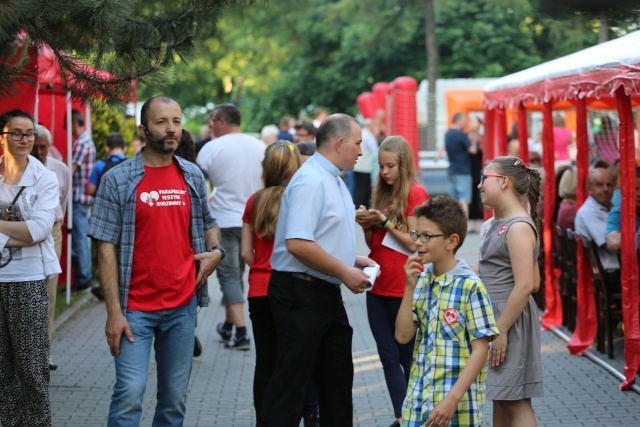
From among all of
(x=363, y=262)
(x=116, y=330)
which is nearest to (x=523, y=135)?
(x=363, y=262)

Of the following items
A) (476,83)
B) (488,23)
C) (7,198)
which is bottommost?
(7,198)

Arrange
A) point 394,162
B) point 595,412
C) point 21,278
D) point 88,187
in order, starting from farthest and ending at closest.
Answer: point 88,187, point 595,412, point 394,162, point 21,278

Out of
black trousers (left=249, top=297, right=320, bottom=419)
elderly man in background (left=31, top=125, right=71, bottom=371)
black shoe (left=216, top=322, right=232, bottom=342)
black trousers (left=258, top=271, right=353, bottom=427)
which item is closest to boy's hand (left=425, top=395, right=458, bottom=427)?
black trousers (left=258, top=271, right=353, bottom=427)

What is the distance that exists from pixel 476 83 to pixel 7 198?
→ 2625cm

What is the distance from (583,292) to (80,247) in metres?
5.91

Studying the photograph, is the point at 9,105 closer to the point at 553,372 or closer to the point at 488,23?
the point at 553,372

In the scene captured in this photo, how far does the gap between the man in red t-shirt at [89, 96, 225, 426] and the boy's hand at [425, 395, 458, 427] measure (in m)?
1.48

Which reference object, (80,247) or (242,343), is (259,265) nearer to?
(242,343)

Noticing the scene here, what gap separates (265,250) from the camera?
6086 mm

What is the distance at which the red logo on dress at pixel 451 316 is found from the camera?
400 centimetres

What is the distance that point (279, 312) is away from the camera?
15.9 feet

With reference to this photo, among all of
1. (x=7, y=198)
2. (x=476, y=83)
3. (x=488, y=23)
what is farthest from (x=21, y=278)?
(x=488, y=23)

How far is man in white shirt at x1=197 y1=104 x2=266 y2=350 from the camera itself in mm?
9000

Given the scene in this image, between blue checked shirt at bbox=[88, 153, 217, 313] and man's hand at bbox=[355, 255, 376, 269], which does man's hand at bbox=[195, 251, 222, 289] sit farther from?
man's hand at bbox=[355, 255, 376, 269]
